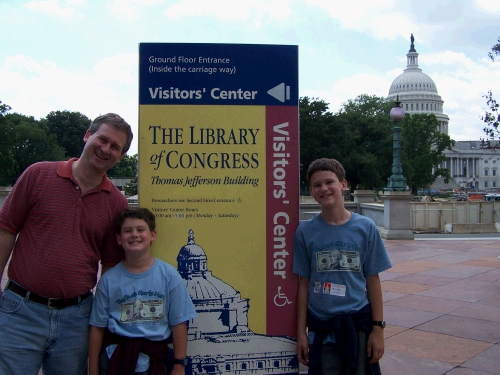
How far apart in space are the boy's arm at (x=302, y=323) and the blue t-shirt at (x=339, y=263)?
1.4 inches

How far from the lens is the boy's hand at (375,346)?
2889 millimetres

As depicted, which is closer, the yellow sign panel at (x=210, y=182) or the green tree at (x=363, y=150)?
the yellow sign panel at (x=210, y=182)

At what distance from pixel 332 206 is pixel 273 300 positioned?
0.68 metres

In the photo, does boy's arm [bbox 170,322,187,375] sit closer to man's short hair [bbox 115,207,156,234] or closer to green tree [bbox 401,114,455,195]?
man's short hair [bbox 115,207,156,234]

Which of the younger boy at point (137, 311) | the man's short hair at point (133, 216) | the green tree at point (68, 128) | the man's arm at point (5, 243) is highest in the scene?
the green tree at point (68, 128)

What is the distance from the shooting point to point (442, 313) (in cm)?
676

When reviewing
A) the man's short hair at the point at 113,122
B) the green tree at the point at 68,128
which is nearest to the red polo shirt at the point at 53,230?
the man's short hair at the point at 113,122

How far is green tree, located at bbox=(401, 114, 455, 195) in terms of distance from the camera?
7269 cm

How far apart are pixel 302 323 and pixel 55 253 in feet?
4.72

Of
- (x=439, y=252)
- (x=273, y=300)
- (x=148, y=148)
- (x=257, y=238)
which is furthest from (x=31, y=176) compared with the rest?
(x=439, y=252)

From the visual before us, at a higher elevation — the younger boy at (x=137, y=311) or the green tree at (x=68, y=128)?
the green tree at (x=68, y=128)

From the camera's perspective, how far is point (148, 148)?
3.01m

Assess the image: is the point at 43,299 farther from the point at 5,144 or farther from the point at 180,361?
the point at 5,144

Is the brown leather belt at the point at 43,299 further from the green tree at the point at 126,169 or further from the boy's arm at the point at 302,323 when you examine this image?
the green tree at the point at 126,169
